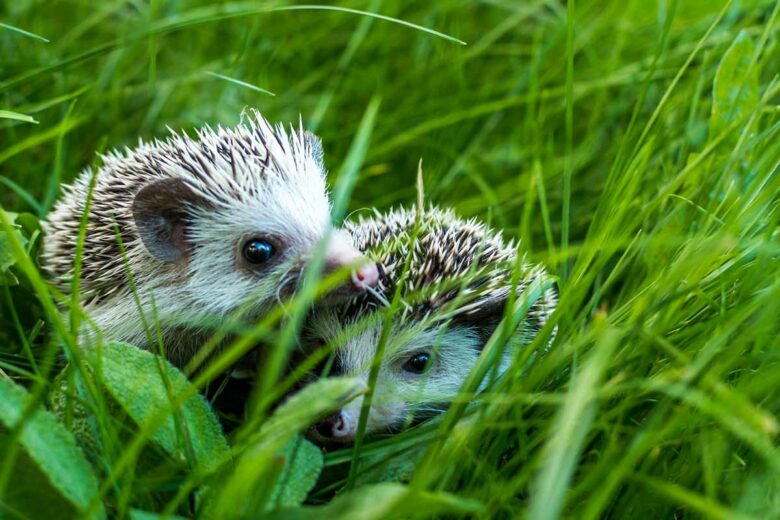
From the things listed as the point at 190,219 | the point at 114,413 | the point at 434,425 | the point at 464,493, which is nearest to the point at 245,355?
the point at 190,219

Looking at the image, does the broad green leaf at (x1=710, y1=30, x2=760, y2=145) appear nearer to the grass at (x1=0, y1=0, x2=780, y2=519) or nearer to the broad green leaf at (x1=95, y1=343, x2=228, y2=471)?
the grass at (x1=0, y1=0, x2=780, y2=519)

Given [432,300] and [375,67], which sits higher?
[375,67]

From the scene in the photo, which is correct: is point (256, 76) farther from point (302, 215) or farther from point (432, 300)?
point (432, 300)

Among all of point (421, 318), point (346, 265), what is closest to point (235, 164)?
point (346, 265)

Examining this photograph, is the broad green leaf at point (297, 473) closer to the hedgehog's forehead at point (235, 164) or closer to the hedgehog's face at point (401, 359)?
the hedgehog's face at point (401, 359)

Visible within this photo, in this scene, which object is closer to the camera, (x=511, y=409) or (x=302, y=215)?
(x=511, y=409)

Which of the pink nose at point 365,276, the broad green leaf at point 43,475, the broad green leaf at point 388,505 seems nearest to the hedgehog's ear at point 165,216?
the pink nose at point 365,276
